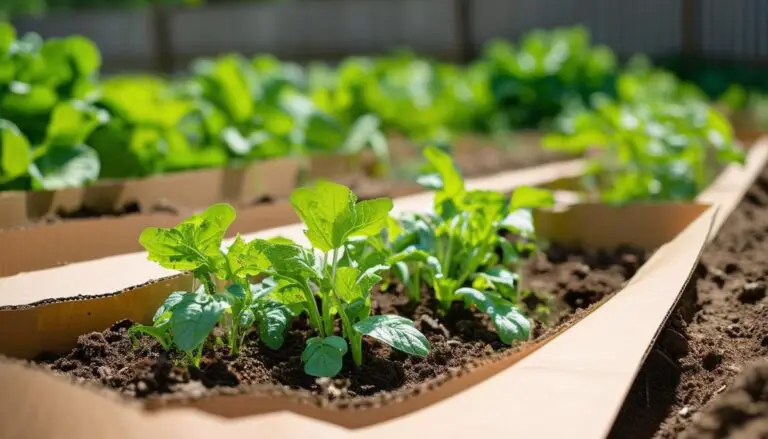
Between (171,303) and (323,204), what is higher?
(323,204)

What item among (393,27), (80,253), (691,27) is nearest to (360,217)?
(80,253)

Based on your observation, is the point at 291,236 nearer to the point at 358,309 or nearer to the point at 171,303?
the point at 358,309

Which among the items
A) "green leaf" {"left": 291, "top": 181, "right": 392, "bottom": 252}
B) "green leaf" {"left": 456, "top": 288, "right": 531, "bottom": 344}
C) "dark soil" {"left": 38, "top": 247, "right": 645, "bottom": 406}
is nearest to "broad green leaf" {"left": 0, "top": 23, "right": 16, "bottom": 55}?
"dark soil" {"left": 38, "top": 247, "right": 645, "bottom": 406}

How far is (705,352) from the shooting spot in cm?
173

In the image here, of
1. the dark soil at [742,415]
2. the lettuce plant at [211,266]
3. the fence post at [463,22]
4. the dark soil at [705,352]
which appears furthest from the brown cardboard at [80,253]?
the fence post at [463,22]

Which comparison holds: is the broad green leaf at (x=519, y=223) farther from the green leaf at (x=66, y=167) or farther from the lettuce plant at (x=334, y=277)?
the green leaf at (x=66, y=167)

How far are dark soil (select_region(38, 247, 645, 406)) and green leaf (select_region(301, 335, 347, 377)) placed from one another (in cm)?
2

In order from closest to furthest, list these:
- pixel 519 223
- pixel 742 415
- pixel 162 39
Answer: pixel 742 415, pixel 519 223, pixel 162 39

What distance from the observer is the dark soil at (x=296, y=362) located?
1473mm

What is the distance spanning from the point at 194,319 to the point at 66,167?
4.87 ft

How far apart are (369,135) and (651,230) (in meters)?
1.53

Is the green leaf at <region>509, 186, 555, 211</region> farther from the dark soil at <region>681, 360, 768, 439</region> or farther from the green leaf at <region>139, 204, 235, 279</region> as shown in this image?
the dark soil at <region>681, 360, 768, 439</region>

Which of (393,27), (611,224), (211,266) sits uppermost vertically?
(211,266)

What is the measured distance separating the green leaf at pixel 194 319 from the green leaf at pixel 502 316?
0.53m
